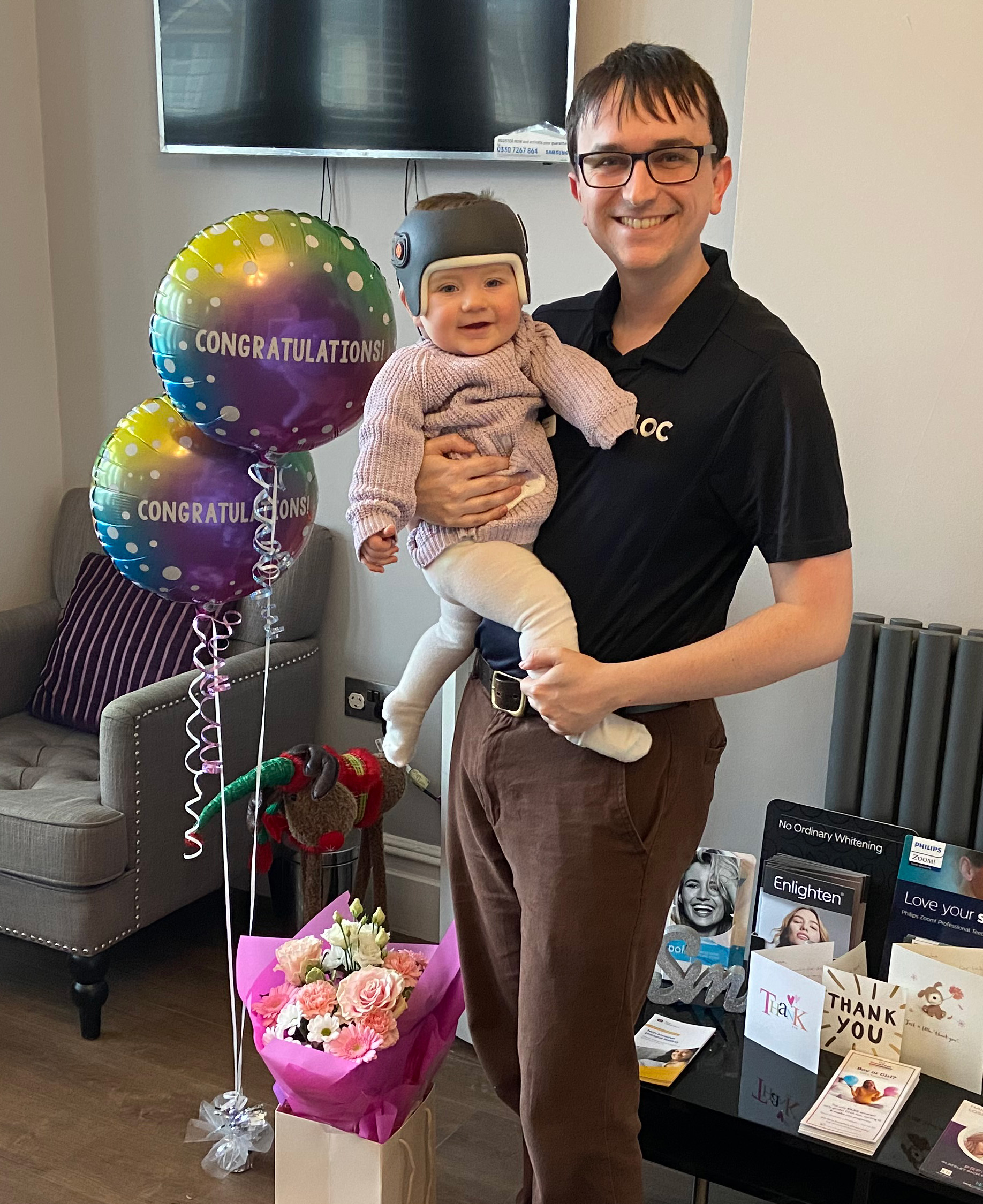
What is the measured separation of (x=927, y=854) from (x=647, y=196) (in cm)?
121

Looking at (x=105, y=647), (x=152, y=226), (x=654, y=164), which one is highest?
(x=654, y=164)

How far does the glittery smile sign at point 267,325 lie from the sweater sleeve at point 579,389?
28cm

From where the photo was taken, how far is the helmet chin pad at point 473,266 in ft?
4.79

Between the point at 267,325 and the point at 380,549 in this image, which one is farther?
the point at 267,325

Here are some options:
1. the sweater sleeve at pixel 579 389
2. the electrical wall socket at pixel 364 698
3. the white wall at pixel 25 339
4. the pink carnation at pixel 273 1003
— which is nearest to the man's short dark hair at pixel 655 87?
the sweater sleeve at pixel 579 389

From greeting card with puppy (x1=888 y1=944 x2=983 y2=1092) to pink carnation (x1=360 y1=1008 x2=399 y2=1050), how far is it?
77 cm

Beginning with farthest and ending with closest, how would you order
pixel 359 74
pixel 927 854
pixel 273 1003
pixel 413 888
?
pixel 413 888 < pixel 359 74 < pixel 927 854 < pixel 273 1003

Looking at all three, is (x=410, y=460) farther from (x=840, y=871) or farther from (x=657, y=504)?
(x=840, y=871)

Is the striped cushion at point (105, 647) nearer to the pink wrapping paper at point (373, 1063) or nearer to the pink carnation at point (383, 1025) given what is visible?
the pink wrapping paper at point (373, 1063)

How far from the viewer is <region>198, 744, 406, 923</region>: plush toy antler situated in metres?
2.46

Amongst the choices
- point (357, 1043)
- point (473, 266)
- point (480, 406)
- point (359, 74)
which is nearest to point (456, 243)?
point (473, 266)

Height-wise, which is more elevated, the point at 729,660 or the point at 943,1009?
the point at 729,660

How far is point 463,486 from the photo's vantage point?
147 centimetres

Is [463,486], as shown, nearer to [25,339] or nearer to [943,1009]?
[943,1009]
